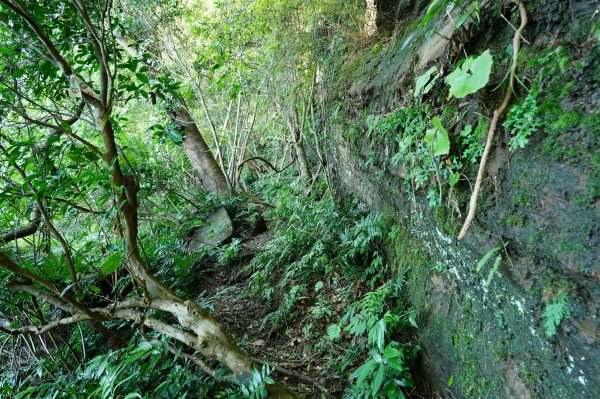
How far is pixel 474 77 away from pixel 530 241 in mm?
770

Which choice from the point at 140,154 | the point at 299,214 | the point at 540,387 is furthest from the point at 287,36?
the point at 540,387

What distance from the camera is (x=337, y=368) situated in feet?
9.86

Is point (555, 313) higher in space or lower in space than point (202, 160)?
lower

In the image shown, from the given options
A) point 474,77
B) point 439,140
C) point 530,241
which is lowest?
point 530,241

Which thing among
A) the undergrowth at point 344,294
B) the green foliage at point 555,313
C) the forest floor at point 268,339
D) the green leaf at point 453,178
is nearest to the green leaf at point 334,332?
the undergrowth at point 344,294

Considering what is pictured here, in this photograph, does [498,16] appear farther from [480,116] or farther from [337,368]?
[337,368]

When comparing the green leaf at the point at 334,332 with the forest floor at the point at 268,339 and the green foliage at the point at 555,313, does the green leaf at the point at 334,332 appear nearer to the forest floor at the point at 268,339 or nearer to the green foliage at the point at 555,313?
the forest floor at the point at 268,339

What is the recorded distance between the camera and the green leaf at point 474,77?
143 centimetres

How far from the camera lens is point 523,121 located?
154 cm

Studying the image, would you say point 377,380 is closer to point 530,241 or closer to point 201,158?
point 530,241

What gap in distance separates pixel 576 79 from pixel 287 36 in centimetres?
468

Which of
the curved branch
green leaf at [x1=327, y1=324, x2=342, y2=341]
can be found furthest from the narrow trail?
the curved branch

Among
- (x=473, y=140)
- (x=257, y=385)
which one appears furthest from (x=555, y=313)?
(x=257, y=385)

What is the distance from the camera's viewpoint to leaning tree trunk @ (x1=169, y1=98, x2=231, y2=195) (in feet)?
24.2
